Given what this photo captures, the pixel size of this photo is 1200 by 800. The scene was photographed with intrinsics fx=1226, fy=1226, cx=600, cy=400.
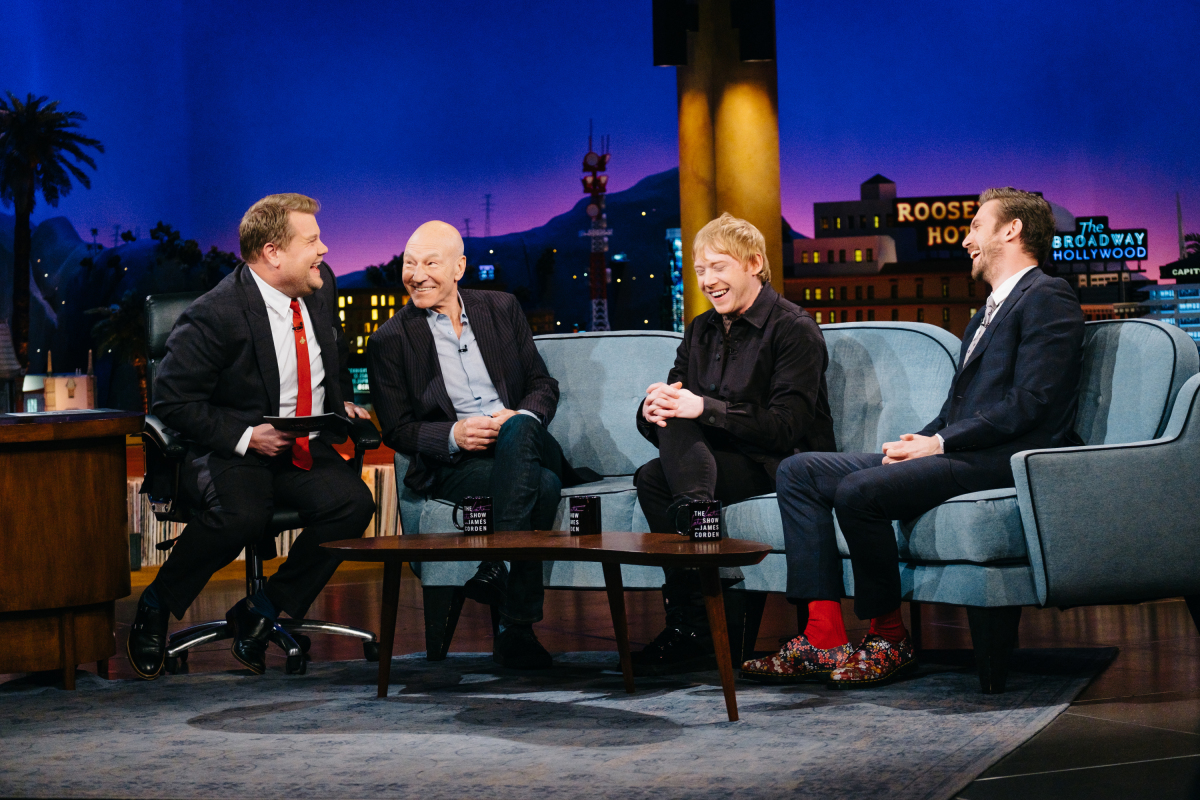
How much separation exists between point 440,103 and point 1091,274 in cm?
658

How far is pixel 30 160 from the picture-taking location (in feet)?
31.5

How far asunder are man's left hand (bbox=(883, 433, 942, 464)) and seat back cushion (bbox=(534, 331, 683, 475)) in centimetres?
107

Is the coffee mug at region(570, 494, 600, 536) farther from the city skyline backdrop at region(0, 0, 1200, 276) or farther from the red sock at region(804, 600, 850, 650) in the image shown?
the city skyline backdrop at region(0, 0, 1200, 276)

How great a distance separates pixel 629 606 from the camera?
A: 4.57m

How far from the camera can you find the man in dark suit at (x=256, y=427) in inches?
133

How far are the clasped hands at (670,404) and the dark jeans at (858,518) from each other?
1.11 feet

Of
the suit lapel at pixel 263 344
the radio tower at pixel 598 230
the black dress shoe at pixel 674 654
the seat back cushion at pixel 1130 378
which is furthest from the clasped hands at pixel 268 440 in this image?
the radio tower at pixel 598 230

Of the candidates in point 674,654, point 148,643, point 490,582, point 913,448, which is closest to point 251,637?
point 148,643

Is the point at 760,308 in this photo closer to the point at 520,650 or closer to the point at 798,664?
the point at 798,664

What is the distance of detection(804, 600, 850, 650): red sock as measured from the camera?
3.03 m

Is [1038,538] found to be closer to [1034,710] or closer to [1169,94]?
[1034,710]

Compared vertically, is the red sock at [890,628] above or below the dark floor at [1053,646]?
above

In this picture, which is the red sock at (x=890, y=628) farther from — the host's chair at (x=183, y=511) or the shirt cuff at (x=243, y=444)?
the shirt cuff at (x=243, y=444)

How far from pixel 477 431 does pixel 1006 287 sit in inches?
59.1
